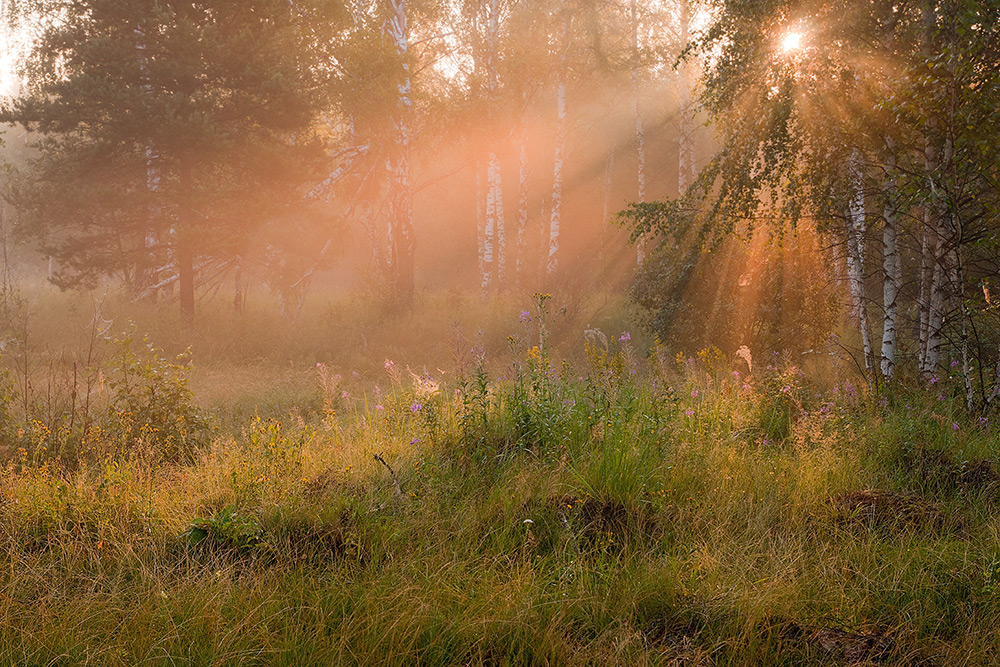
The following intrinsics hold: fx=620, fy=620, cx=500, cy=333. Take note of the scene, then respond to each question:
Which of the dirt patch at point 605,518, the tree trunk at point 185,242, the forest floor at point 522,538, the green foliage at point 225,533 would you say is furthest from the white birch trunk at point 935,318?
the tree trunk at point 185,242

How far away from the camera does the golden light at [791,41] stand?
6543 mm

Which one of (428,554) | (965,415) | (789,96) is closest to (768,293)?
(789,96)

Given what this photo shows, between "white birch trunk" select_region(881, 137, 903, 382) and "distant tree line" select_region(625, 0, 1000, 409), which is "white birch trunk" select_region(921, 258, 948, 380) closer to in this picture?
"distant tree line" select_region(625, 0, 1000, 409)

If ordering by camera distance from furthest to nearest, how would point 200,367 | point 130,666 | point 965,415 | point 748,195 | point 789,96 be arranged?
point 200,367 → point 748,195 → point 789,96 → point 965,415 → point 130,666

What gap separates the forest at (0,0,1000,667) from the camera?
102 inches

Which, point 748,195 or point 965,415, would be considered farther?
point 748,195

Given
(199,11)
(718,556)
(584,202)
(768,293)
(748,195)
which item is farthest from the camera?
(584,202)

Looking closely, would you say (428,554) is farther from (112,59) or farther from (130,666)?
(112,59)

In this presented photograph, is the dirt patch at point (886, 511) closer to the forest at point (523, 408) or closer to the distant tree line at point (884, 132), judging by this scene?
the forest at point (523, 408)

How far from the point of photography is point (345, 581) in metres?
2.78

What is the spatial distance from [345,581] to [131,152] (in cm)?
1384

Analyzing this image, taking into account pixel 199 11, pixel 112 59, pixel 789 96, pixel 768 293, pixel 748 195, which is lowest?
pixel 768 293

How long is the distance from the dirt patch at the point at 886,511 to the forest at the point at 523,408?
0.12ft

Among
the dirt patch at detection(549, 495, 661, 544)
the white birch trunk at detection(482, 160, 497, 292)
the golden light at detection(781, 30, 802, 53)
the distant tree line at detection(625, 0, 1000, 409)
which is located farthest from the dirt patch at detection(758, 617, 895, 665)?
the white birch trunk at detection(482, 160, 497, 292)
